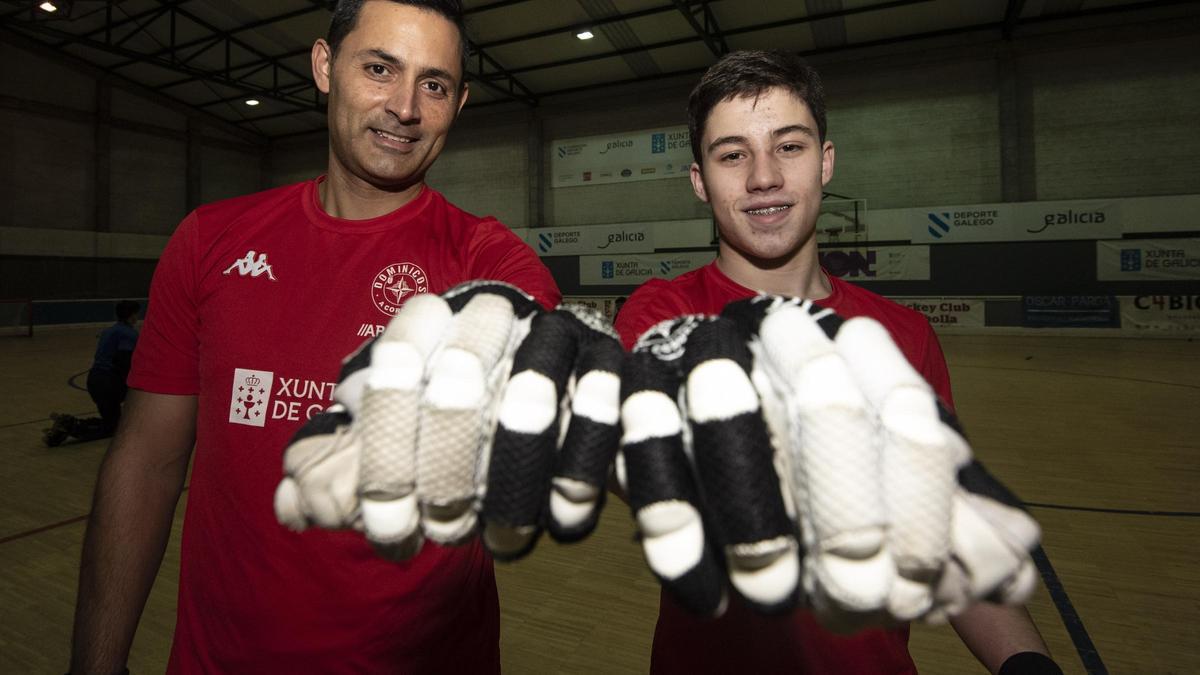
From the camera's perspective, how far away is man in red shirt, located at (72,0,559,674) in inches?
54.9

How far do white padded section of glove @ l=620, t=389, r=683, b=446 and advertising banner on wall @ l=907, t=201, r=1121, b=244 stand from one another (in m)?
16.4

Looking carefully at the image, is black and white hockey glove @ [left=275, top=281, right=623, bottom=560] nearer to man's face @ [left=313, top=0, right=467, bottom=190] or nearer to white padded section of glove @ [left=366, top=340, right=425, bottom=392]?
white padded section of glove @ [left=366, top=340, right=425, bottom=392]

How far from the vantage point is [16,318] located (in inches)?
638

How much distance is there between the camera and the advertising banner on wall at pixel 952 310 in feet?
49.5

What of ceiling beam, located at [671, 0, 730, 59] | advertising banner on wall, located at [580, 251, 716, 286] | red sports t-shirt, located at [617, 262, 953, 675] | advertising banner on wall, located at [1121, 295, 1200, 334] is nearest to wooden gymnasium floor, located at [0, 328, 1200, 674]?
red sports t-shirt, located at [617, 262, 953, 675]

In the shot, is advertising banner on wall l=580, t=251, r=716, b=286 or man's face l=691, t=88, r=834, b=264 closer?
man's face l=691, t=88, r=834, b=264

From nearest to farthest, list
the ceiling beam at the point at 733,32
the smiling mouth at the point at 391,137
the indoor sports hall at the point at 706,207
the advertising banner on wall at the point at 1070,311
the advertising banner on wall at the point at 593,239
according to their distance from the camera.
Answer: the smiling mouth at the point at 391,137 → the indoor sports hall at the point at 706,207 → the ceiling beam at the point at 733,32 → the advertising banner on wall at the point at 1070,311 → the advertising banner on wall at the point at 593,239

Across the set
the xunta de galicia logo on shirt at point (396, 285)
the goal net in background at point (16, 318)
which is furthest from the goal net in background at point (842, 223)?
the goal net in background at point (16, 318)

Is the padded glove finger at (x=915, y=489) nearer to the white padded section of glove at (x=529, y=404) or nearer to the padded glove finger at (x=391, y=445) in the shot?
the white padded section of glove at (x=529, y=404)

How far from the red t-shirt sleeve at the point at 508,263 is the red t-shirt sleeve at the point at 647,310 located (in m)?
0.21

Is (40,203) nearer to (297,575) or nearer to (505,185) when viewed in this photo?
(505,185)

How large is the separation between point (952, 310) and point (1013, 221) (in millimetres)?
2483

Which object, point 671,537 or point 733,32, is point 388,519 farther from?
point 733,32

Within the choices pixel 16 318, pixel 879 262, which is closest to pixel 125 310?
pixel 16 318
